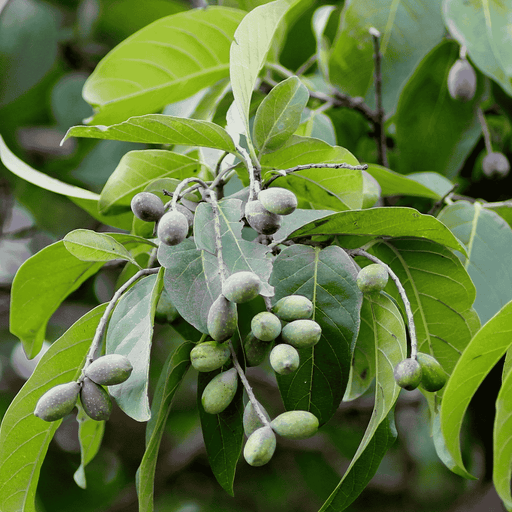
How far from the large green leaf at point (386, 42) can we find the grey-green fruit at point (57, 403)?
0.78 meters

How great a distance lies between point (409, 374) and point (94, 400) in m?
0.28

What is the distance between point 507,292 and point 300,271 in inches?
13.8

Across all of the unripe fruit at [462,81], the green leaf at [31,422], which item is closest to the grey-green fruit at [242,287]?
the green leaf at [31,422]

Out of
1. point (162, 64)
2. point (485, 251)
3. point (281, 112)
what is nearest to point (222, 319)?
point (281, 112)

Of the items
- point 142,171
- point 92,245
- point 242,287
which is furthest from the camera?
point 142,171

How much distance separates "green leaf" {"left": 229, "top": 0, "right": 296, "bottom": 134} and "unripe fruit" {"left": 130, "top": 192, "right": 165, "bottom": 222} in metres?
0.13

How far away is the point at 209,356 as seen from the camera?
1.53 ft

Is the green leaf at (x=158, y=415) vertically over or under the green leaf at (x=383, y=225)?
under

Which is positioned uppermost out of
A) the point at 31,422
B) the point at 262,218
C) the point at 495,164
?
the point at 262,218

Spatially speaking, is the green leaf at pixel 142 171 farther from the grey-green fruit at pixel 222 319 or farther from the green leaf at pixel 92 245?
the grey-green fruit at pixel 222 319

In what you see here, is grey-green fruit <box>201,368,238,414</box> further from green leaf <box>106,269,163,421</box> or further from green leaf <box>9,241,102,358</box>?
green leaf <box>9,241,102,358</box>

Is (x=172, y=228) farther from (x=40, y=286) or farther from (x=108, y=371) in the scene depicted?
(x=40, y=286)

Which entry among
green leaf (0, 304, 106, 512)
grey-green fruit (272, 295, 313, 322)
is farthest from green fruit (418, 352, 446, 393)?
green leaf (0, 304, 106, 512)

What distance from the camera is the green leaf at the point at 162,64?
3.03 ft
